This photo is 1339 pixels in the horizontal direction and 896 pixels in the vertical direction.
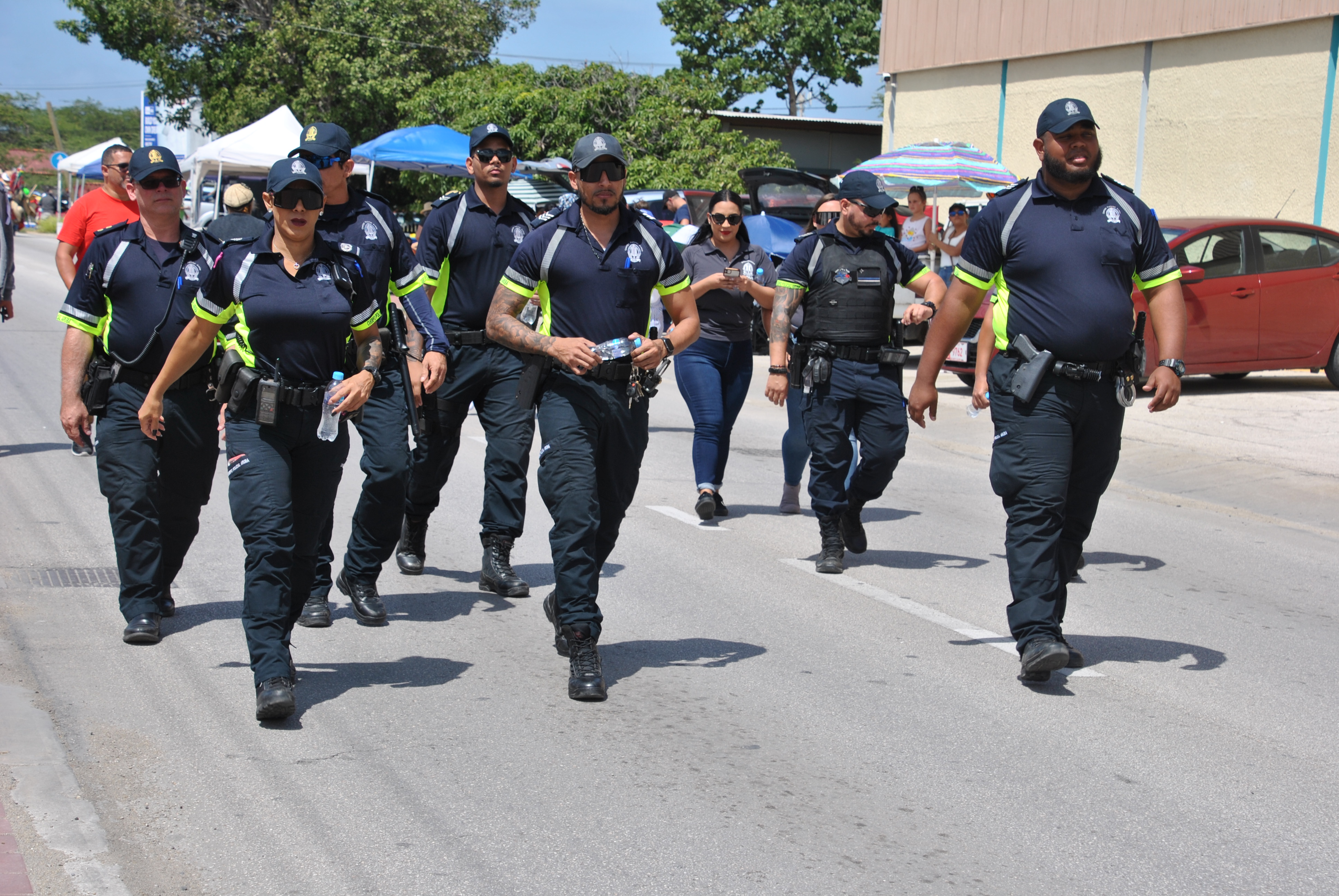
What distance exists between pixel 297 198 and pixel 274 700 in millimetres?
1697

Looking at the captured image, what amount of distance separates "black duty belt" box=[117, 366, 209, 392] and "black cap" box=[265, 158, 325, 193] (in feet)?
3.27

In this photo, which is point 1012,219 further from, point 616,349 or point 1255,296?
point 1255,296

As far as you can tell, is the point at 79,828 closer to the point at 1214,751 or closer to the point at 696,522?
the point at 1214,751

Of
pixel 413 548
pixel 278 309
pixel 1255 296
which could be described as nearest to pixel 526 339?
pixel 278 309

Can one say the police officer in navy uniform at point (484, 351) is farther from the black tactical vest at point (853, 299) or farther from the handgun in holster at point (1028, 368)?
the handgun in holster at point (1028, 368)

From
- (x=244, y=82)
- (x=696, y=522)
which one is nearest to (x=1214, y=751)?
(x=696, y=522)

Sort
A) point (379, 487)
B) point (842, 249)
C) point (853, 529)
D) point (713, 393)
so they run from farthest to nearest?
point (713, 393)
point (853, 529)
point (842, 249)
point (379, 487)

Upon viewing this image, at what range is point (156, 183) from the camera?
5.57 meters

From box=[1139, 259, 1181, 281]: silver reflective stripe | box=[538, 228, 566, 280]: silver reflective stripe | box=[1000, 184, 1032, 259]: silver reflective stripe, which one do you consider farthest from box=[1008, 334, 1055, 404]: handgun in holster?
box=[538, 228, 566, 280]: silver reflective stripe

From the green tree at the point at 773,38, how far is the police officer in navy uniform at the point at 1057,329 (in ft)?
138

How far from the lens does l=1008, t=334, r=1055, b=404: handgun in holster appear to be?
516cm

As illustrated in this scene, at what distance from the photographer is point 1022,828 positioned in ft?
13.0

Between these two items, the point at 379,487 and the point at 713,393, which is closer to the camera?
the point at 379,487

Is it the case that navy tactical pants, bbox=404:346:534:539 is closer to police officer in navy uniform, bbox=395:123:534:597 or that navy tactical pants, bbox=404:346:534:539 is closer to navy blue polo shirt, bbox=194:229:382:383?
police officer in navy uniform, bbox=395:123:534:597
